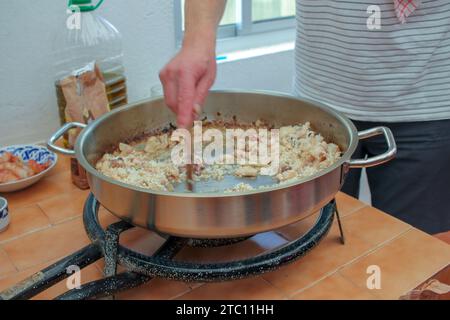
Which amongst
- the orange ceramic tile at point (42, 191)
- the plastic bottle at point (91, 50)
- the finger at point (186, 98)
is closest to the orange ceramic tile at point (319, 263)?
the finger at point (186, 98)

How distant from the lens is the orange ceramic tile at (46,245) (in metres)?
0.76

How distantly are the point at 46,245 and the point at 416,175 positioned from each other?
2.37 feet

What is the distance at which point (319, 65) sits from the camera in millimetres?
1032

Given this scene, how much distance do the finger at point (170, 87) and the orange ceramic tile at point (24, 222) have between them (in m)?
0.32

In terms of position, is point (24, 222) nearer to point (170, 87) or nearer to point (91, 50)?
point (170, 87)

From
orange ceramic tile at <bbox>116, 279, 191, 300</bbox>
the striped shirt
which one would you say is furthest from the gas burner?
the striped shirt

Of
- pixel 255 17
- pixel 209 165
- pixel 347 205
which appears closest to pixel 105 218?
pixel 209 165

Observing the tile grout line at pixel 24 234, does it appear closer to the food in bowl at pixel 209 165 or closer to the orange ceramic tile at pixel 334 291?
the food in bowl at pixel 209 165

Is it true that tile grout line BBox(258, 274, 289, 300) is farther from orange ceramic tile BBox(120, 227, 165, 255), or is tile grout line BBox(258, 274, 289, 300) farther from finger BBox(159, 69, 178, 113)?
finger BBox(159, 69, 178, 113)

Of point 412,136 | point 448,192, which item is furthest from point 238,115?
point 448,192

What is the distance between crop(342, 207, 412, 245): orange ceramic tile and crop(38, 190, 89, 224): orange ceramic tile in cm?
49

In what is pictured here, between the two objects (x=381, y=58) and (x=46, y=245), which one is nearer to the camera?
(x=46, y=245)

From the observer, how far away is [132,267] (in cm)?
65

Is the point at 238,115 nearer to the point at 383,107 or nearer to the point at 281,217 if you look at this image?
the point at 383,107
